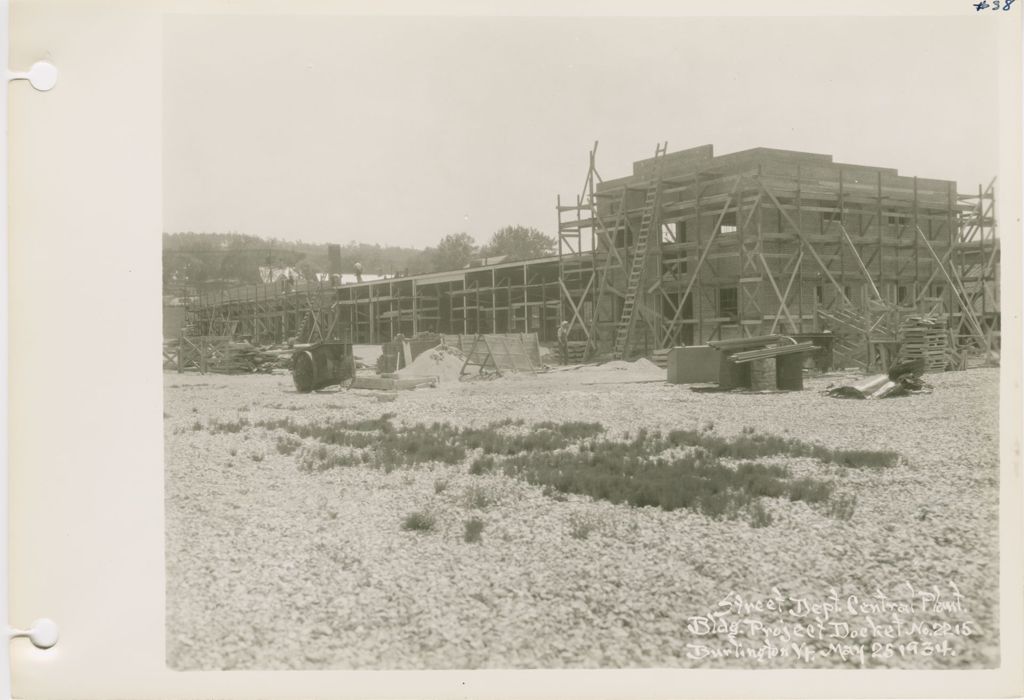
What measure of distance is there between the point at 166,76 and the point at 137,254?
1.41m

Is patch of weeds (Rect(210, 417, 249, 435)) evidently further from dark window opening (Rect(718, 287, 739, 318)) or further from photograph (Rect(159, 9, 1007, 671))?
dark window opening (Rect(718, 287, 739, 318))

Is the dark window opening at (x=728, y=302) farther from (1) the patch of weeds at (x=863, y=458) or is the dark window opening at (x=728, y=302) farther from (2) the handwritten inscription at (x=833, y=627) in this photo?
(2) the handwritten inscription at (x=833, y=627)

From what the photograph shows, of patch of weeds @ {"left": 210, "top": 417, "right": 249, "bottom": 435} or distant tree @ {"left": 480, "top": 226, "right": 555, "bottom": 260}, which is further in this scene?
distant tree @ {"left": 480, "top": 226, "right": 555, "bottom": 260}

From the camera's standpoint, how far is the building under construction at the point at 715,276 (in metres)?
6.50

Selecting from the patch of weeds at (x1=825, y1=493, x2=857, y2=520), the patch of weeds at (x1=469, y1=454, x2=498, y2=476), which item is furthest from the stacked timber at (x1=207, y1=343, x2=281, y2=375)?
the patch of weeds at (x1=825, y1=493, x2=857, y2=520)

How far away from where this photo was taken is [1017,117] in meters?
5.58

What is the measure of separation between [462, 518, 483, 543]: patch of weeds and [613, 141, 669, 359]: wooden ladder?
2725 millimetres

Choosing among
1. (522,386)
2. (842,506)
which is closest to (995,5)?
(842,506)

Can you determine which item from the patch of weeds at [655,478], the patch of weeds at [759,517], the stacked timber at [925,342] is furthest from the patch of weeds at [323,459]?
the stacked timber at [925,342]

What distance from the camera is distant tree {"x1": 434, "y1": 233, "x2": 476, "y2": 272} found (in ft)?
20.7

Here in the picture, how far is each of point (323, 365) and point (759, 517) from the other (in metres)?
4.29

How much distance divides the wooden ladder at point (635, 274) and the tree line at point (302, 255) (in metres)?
1.37

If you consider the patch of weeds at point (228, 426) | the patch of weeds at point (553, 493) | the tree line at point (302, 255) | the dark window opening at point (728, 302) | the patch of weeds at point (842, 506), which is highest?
the tree line at point (302, 255)

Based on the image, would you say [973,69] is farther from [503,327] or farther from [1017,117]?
[503,327]
